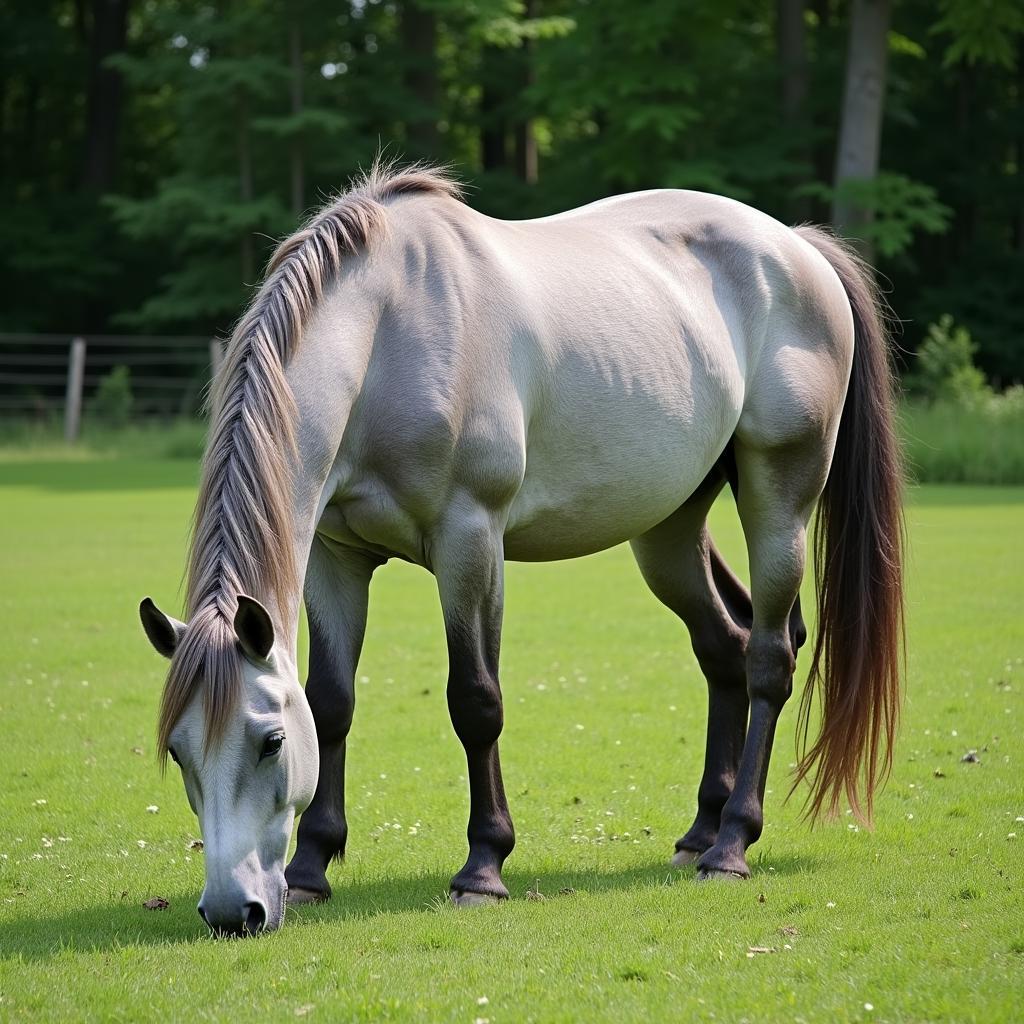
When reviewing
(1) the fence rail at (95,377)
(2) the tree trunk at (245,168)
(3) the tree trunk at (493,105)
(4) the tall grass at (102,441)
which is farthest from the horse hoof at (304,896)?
(3) the tree trunk at (493,105)

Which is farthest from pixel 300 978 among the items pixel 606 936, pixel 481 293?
pixel 481 293

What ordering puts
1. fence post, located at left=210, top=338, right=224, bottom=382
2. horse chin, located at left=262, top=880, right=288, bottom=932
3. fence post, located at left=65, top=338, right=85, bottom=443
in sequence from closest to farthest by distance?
horse chin, located at left=262, top=880, right=288, bottom=932
fence post, located at left=210, top=338, right=224, bottom=382
fence post, located at left=65, top=338, right=85, bottom=443

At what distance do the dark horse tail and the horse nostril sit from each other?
2339 millimetres

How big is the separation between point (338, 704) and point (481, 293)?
1.48 meters

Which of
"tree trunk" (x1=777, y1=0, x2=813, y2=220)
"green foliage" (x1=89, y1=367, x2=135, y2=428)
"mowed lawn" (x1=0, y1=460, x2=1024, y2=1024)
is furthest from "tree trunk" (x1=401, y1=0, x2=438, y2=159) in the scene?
"mowed lawn" (x1=0, y1=460, x2=1024, y2=1024)

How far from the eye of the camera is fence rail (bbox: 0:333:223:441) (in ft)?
98.9

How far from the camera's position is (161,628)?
409cm

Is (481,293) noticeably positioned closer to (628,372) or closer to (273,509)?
(628,372)

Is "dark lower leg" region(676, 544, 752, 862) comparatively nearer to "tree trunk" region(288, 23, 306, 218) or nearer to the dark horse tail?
the dark horse tail

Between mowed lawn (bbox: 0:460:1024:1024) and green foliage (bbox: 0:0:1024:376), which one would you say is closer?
mowed lawn (bbox: 0:460:1024:1024)

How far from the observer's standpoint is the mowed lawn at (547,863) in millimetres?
3824

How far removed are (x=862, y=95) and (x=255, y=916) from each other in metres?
25.2

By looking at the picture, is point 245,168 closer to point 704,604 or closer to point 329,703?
point 704,604

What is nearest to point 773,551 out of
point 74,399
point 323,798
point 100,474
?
point 323,798
